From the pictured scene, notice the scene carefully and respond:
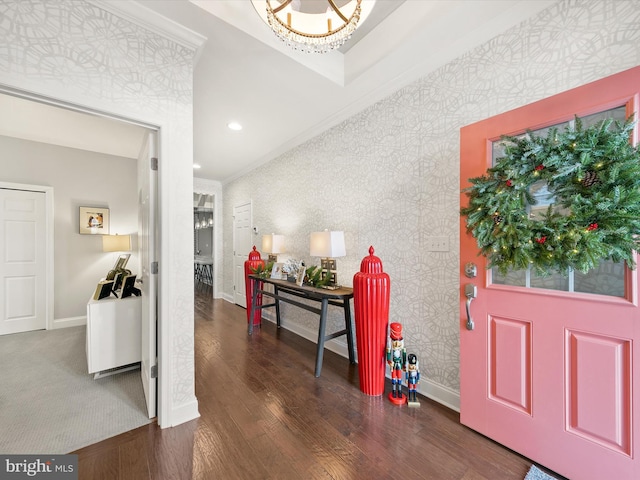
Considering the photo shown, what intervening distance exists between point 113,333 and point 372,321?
2.33 meters

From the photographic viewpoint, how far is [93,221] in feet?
12.8

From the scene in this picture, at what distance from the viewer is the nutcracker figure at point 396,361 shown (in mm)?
1933

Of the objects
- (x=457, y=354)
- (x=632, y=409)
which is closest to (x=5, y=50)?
(x=457, y=354)

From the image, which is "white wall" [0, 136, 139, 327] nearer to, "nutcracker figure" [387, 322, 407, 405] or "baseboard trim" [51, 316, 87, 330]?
"baseboard trim" [51, 316, 87, 330]

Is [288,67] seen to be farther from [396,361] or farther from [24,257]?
[24,257]

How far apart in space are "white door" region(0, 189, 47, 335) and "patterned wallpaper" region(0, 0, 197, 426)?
3389 millimetres

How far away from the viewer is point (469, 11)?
1.58m

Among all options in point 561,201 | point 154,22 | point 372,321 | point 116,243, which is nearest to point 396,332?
point 372,321

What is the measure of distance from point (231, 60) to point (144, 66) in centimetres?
64

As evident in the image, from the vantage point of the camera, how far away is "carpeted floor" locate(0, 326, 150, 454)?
1566 millimetres

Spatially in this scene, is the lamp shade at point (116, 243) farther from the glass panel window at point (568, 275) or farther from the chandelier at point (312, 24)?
the glass panel window at point (568, 275)

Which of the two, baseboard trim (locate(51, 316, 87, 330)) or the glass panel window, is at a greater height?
the glass panel window

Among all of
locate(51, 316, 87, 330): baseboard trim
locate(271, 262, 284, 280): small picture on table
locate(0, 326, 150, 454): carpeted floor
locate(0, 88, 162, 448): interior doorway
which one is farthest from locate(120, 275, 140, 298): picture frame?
locate(51, 316, 87, 330): baseboard trim

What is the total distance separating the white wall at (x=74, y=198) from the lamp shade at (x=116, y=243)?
44cm
